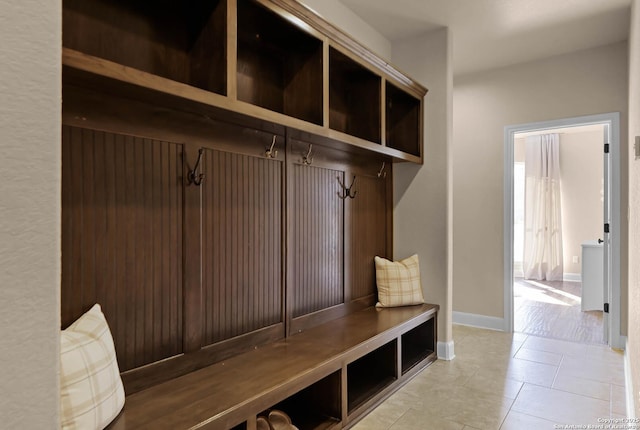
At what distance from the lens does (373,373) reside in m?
2.74

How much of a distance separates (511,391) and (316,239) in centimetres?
166

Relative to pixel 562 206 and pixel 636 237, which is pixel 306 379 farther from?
pixel 562 206

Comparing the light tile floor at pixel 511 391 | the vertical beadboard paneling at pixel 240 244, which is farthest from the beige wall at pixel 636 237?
the vertical beadboard paneling at pixel 240 244

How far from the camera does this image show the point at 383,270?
314 centimetres

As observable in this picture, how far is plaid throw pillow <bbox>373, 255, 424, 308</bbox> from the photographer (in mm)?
3113

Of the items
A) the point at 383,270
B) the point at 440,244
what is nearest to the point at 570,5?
the point at 440,244

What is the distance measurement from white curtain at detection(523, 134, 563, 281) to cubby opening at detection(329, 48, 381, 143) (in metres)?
5.83

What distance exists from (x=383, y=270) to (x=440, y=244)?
1.81 ft

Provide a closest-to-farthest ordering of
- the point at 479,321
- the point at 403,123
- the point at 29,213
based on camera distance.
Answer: the point at 29,213, the point at 403,123, the point at 479,321

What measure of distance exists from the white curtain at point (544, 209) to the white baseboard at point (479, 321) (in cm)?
388

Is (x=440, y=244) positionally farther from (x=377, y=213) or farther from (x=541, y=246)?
(x=541, y=246)

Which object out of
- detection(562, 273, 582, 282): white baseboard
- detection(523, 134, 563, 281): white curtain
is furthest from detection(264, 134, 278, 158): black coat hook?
detection(562, 273, 582, 282): white baseboard

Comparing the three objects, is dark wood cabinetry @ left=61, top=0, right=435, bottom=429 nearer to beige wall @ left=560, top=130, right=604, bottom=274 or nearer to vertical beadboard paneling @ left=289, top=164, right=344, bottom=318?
vertical beadboard paneling @ left=289, top=164, right=344, bottom=318

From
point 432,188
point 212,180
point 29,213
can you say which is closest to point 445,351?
point 432,188
